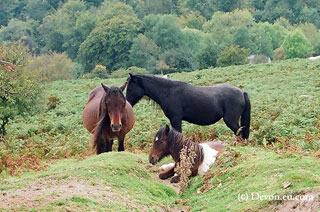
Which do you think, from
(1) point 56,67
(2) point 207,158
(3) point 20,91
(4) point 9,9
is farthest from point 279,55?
(2) point 207,158

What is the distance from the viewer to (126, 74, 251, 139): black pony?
49.1ft

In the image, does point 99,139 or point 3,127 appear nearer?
point 99,139

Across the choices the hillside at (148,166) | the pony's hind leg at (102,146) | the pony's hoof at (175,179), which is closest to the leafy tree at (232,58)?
the hillside at (148,166)

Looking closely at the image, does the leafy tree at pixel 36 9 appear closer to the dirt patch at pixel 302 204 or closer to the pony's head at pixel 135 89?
the pony's head at pixel 135 89

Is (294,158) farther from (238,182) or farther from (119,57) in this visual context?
(119,57)

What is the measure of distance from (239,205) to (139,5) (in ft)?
419

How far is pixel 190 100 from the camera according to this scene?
49.3 feet

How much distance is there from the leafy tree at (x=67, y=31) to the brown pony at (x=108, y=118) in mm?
97613

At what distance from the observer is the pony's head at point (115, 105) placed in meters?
12.5

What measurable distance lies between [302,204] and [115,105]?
630cm

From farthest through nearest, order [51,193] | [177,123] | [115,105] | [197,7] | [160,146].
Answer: [197,7] < [177,123] < [115,105] < [160,146] < [51,193]

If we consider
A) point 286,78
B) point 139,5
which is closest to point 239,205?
point 286,78

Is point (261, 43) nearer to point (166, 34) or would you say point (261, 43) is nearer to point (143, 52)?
point (166, 34)

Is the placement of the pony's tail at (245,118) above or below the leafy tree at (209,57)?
Answer: above
